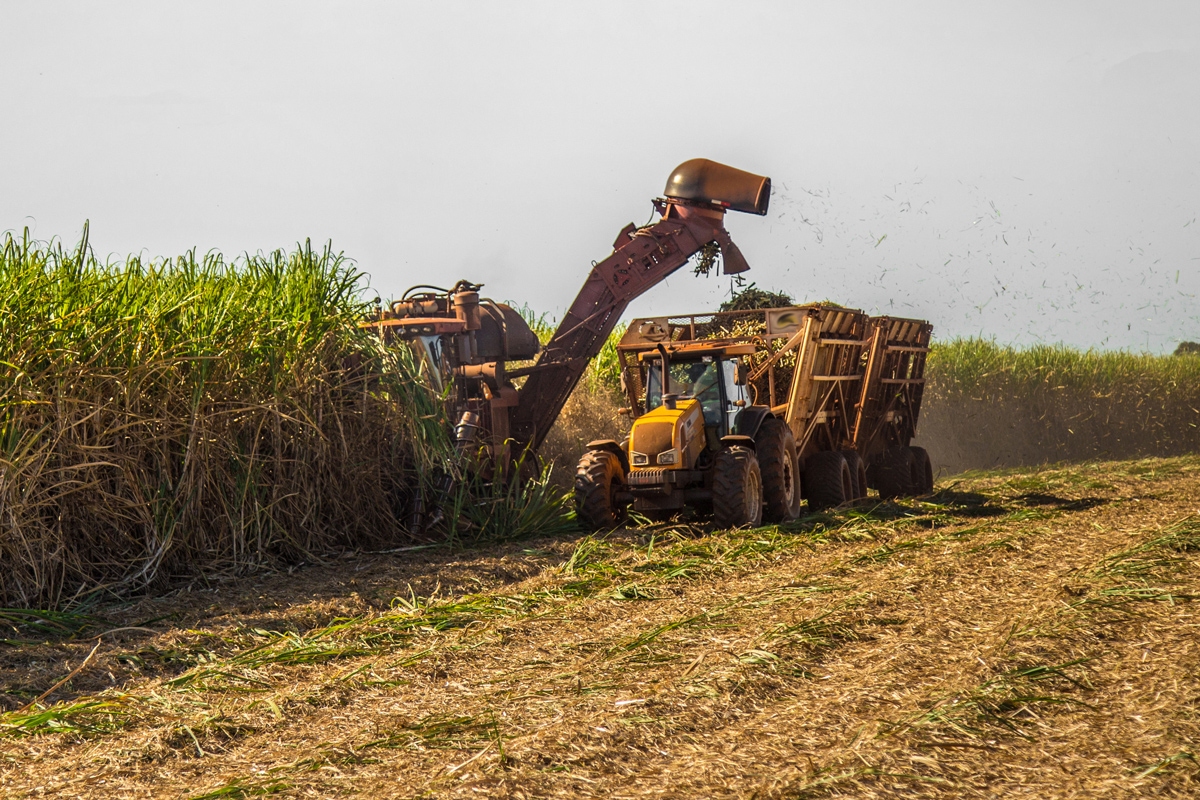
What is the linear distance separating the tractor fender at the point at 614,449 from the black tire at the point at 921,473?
5.44 meters

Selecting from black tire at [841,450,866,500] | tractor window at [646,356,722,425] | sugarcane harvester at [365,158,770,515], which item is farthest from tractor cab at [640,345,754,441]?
black tire at [841,450,866,500]

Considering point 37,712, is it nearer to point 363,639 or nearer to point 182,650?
point 182,650

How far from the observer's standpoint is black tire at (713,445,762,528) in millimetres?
10039

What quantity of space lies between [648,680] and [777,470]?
584cm

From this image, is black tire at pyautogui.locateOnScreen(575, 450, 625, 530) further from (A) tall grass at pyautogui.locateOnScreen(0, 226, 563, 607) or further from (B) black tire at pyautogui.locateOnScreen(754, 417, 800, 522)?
(B) black tire at pyautogui.locateOnScreen(754, 417, 800, 522)

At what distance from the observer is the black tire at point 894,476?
1449 centimetres

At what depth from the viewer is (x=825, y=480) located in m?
12.3

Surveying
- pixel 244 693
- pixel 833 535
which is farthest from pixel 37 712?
pixel 833 535

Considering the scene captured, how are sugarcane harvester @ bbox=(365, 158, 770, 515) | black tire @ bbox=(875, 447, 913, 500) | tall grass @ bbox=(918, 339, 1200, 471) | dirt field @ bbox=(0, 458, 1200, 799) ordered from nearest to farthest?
dirt field @ bbox=(0, 458, 1200, 799) < sugarcane harvester @ bbox=(365, 158, 770, 515) < black tire @ bbox=(875, 447, 913, 500) < tall grass @ bbox=(918, 339, 1200, 471)

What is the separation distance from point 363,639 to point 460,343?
18.0ft

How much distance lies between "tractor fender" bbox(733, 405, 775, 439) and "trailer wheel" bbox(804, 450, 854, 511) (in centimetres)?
165

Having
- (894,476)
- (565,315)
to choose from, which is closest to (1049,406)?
(894,476)

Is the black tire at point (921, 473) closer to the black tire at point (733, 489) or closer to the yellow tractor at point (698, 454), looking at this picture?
the yellow tractor at point (698, 454)

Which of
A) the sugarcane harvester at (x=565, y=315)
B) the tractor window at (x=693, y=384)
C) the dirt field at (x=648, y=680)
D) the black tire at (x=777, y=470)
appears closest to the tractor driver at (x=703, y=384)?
the tractor window at (x=693, y=384)
